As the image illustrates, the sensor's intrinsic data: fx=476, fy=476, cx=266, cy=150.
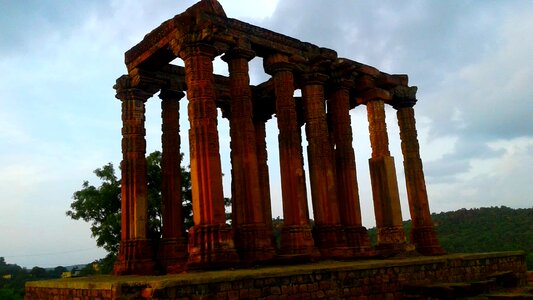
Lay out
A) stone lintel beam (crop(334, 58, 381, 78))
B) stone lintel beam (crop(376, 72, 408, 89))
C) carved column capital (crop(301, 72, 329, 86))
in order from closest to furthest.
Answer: carved column capital (crop(301, 72, 329, 86)) → stone lintel beam (crop(334, 58, 381, 78)) → stone lintel beam (crop(376, 72, 408, 89))

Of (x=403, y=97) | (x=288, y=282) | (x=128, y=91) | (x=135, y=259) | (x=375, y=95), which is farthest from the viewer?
(x=403, y=97)

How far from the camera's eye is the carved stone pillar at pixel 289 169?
639 inches

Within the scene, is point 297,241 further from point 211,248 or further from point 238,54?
point 238,54

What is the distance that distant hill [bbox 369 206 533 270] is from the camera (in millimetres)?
44719

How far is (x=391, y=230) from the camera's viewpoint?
1956 centimetres

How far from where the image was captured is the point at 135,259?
1680 cm

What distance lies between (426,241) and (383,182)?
3726 mm

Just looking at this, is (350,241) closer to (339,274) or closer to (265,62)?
(339,274)

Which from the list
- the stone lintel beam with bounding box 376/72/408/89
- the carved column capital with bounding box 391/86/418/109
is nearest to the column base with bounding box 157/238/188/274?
the stone lintel beam with bounding box 376/72/408/89

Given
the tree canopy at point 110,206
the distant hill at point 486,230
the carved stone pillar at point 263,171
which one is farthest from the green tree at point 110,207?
the distant hill at point 486,230

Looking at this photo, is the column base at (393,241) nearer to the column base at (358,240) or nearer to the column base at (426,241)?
the column base at (358,240)

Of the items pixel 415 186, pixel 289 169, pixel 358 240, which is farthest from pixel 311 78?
pixel 415 186

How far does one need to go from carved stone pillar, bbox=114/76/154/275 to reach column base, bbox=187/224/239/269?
163 inches

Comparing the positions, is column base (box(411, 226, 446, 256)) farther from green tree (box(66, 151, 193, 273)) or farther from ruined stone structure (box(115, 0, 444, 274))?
green tree (box(66, 151, 193, 273))
